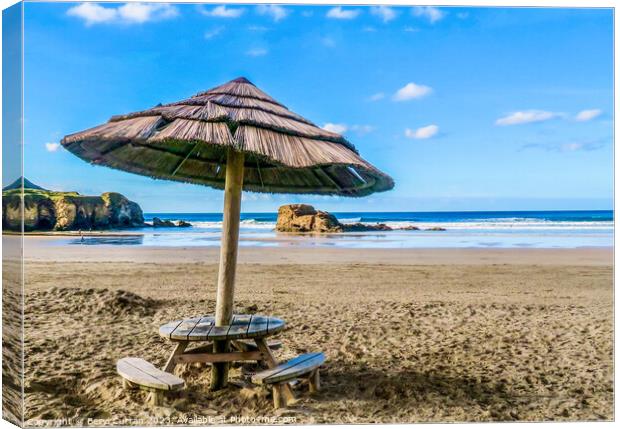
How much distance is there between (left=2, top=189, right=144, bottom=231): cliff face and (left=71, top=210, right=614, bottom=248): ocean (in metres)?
0.64

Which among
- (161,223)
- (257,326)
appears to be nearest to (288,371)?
(257,326)

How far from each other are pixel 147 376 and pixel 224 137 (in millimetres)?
1377

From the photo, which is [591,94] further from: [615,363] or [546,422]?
[546,422]

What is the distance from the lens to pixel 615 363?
3.42m

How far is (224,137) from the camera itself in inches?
93.6

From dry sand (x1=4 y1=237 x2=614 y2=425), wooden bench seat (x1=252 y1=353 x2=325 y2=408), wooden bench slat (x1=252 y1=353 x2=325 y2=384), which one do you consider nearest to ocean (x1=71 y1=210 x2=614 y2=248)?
dry sand (x1=4 y1=237 x2=614 y2=425)

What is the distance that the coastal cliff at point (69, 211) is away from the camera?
2756mm

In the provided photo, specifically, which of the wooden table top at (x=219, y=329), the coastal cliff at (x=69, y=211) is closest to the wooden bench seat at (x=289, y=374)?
the wooden table top at (x=219, y=329)

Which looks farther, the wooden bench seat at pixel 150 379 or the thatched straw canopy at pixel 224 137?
the wooden bench seat at pixel 150 379

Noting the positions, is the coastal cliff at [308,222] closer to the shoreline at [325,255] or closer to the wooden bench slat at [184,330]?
the shoreline at [325,255]

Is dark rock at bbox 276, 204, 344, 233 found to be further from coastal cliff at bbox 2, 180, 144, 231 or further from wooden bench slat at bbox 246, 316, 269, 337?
wooden bench slat at bbox 246, 316, 269, 337

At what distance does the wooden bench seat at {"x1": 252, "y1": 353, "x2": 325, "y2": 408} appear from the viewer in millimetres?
2705

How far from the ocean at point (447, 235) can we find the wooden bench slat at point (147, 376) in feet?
38.3

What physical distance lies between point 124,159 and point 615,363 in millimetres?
3495
